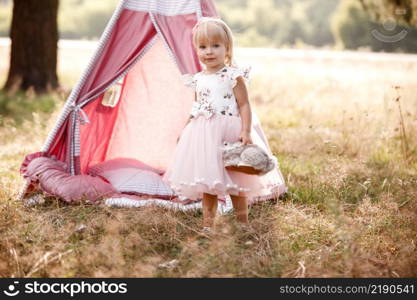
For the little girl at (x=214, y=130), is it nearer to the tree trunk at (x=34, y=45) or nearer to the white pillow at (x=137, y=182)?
the white pillow at (x=137, y=182)

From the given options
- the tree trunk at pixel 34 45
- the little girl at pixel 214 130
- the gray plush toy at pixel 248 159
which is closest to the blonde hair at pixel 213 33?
the little girl at pixel 214 130

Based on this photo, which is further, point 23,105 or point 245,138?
point 23,105

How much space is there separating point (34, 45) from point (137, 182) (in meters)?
5.26

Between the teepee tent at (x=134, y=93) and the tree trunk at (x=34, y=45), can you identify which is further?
the tree trunk at (x=34, y=45)

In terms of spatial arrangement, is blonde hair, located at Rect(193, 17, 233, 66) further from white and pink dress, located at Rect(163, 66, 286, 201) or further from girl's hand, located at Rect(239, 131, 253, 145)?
girl's hand, located at Rect(239, 131, 253, 145)

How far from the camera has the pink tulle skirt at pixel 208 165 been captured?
12.6 ft

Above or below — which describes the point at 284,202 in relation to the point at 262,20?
below

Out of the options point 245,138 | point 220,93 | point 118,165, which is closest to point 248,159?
point 245,138

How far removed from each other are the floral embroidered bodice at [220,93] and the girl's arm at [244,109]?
1.3 inches

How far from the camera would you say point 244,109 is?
13.0 feet

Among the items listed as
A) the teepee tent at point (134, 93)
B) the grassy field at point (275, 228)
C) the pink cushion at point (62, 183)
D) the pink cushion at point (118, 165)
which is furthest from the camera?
the pink cushion at point (118, 165)

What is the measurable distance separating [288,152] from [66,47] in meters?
13.8

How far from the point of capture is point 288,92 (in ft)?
33.3

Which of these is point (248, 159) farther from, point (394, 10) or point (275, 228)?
point (394, 10)
